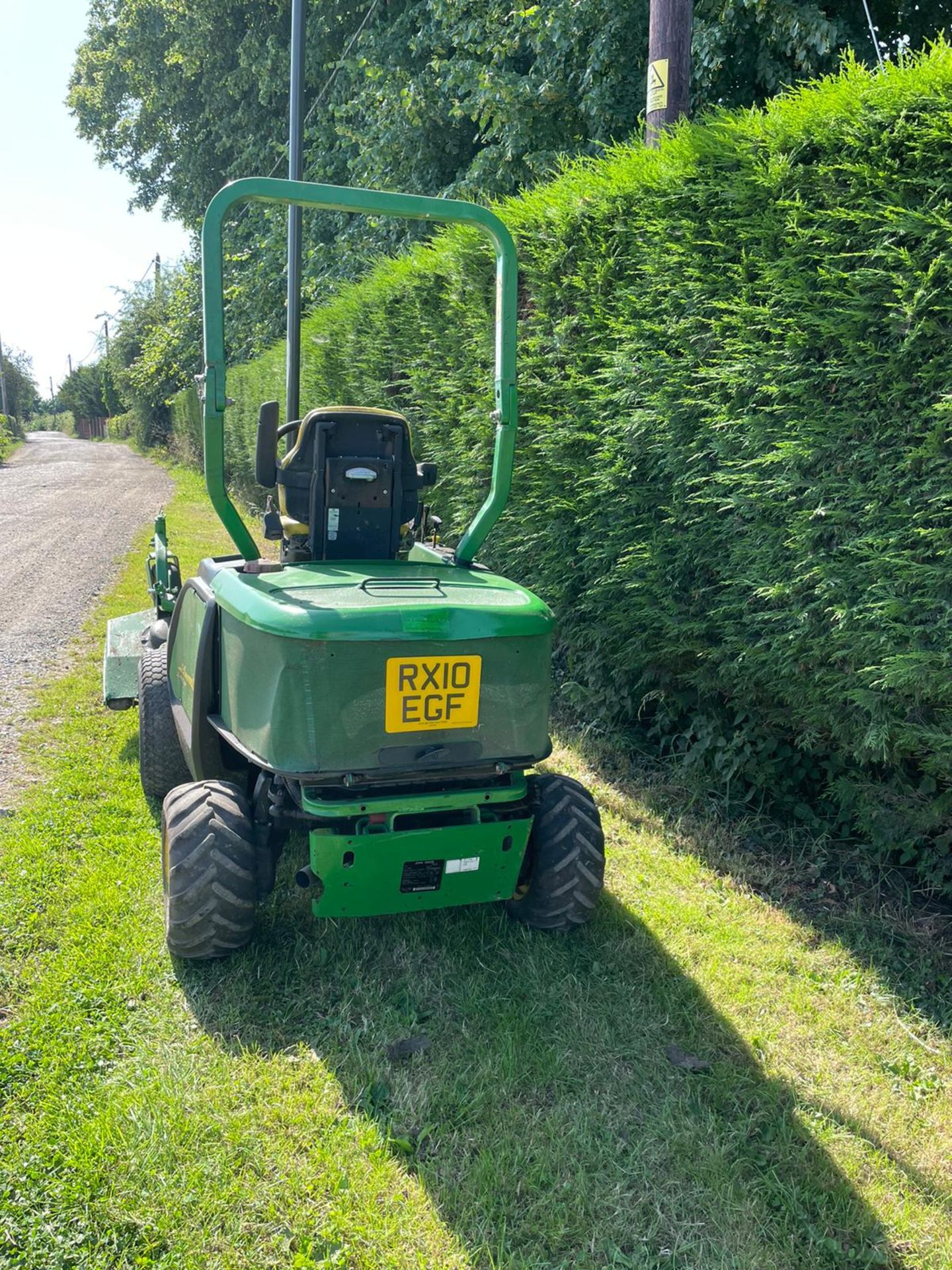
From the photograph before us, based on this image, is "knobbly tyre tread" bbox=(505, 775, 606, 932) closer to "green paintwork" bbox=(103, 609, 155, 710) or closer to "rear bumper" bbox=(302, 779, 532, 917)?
"rear bumper" bbox=(302, 779, 532, 917)

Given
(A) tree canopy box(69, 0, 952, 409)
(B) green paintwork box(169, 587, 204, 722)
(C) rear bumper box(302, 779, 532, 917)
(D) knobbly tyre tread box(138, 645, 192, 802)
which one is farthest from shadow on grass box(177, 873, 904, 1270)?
(A) tree canopy box(69, 0, 952, 409)

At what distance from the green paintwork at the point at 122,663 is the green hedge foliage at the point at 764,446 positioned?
91.9 inches

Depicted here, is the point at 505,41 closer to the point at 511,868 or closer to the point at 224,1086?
the point at 511,868

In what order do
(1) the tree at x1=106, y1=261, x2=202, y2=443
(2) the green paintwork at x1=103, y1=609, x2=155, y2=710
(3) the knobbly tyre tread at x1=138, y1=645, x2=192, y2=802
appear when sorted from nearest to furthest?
(3) the knobbly tyre tread at x1=138, y1=645, x2=192, y2=802, (2) the green paintwork at x1=103, y1=609, x2=155, y2=710, (1) the tree at x1=106, y1=261, x2=202, y2=443

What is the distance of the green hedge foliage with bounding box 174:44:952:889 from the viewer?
11.5 feet

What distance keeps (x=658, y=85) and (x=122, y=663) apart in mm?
4328

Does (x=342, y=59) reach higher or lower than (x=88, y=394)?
higher

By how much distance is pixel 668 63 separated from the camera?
521cm

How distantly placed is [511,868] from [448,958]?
448 millimetres

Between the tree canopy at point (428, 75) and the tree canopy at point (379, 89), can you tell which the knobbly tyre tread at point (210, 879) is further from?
the tree canopy at point (379, 89)

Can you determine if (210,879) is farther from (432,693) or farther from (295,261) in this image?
(295,261)

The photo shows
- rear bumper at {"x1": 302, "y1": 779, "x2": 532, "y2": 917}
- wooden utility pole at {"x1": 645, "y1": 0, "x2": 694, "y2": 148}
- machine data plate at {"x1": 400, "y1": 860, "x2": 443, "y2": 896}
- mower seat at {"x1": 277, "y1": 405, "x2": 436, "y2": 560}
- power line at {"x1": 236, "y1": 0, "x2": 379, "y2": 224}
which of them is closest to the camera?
rear bumper at {"x1": 302, "y1": 779, "x2": 532, "y2": 917}

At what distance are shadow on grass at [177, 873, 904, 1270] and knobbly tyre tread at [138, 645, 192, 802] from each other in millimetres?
1042

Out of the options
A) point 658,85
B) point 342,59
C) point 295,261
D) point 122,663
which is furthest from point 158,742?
point 342,59
